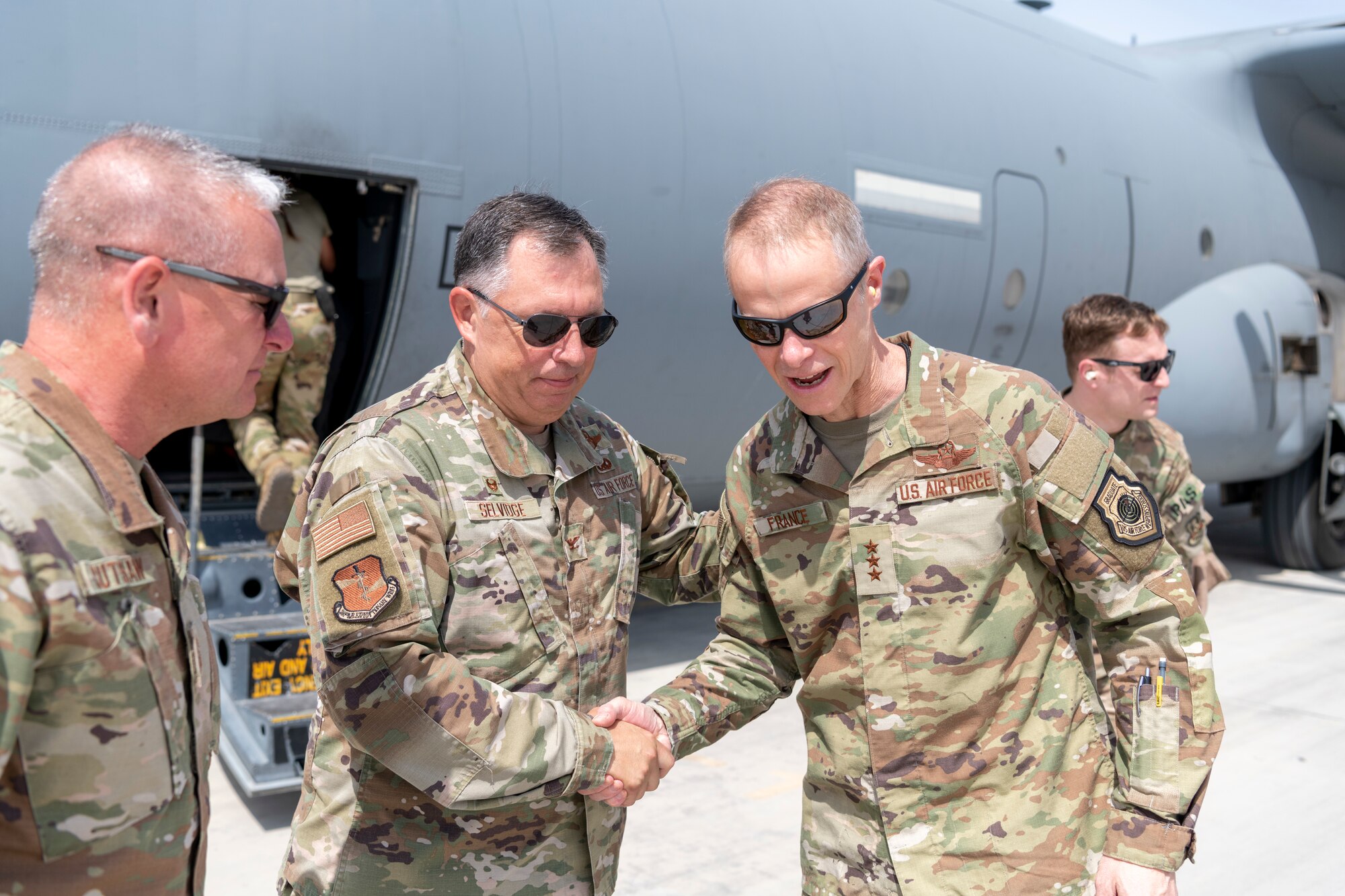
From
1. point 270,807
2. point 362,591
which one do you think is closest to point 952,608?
point 362,591

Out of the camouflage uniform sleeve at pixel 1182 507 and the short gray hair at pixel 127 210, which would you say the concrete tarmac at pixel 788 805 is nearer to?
the camouflage uniform sleeve at pixel 1182 507

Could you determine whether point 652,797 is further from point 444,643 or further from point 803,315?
point 803,315

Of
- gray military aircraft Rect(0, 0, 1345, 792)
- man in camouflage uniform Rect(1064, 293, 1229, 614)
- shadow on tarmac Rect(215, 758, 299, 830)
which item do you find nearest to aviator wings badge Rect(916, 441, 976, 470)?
man in camouflage uniform Rect(1064, 293, 1229, 614)

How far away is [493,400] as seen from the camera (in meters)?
2.06

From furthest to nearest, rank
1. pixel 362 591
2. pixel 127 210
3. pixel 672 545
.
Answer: pixel 672 545
pixel 362 591
pixel 127 210

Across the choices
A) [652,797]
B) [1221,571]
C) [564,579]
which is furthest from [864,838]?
[1221,571]

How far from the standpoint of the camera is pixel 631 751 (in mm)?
1911

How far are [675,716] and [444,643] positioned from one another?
487 millimetres

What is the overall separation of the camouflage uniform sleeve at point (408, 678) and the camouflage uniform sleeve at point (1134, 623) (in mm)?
895

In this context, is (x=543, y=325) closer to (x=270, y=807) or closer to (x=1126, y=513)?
(x=1126, y=513)

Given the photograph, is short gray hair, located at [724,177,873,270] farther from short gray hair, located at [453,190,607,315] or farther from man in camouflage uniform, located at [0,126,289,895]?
man in camouflage uniform, located at [0,126,289,895]

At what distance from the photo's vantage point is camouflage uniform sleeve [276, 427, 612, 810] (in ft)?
5.57

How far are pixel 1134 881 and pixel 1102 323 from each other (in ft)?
7.54

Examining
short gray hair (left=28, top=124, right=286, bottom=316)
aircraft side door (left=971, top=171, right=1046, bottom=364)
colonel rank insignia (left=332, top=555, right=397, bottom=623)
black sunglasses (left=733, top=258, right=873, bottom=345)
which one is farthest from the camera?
aircraft side door (left=971, top=171, right=1046, bottom=364)
